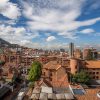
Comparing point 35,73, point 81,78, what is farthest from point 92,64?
point 35,73

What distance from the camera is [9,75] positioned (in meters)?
61.5

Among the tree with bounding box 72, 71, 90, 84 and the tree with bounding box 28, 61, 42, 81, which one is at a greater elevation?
the tree with bounding box 28, 61, 42, 81

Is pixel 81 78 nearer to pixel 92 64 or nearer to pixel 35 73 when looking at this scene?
pixel 35 73

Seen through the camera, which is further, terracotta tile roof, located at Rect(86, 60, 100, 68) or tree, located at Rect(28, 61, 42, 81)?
terracotta tile roof, located at Rect(86, 60, 100, 68)

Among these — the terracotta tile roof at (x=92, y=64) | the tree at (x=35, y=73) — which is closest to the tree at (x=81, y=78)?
the tree at (x=35, y=73)

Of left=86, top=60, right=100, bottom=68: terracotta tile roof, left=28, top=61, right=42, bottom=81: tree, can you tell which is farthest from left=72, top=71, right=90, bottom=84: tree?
left=86, top=60, right=100, bottom=68: terracotta tile roof

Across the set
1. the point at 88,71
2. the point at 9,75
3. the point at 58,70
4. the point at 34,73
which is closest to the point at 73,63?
the point at 88,71

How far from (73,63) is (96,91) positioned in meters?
34.8

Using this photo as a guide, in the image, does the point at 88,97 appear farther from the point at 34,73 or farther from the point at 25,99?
the point at 34,73

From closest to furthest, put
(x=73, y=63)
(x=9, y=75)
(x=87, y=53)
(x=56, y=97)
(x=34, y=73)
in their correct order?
1. (x=56, y=97)
2. (x=34, y=73)
3. (x=9, y=75)
4. (x=73, y=63)
5. (x=87, y=53)

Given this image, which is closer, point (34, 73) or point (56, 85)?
point (56, 85)

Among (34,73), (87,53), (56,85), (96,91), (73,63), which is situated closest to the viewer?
(96,91)

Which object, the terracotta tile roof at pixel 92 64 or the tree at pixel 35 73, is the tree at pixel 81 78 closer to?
the tree at pixel 35 73

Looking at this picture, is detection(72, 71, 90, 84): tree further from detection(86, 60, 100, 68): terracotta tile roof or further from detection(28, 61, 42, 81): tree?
detection(86, 60, 100, 68): terracotta tile roof
